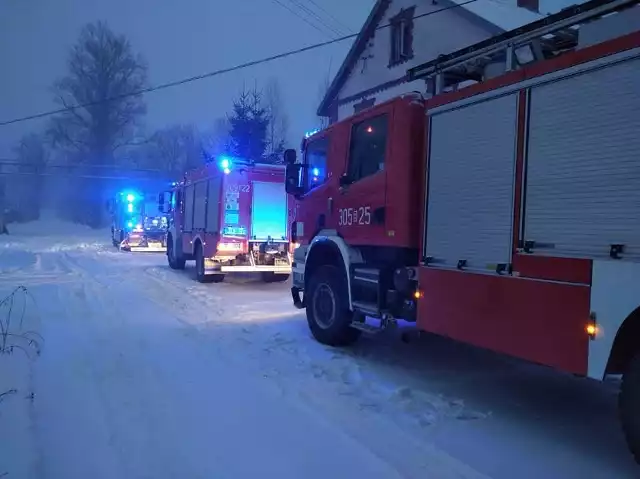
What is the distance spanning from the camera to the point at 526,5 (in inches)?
683

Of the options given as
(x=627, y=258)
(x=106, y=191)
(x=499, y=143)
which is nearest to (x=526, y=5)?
(x=499, y=143)

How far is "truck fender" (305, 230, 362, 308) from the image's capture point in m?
6.40

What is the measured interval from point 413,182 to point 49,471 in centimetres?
402

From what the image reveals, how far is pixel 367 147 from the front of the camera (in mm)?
6281

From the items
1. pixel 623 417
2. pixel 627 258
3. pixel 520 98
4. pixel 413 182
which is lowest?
pixel 623 417

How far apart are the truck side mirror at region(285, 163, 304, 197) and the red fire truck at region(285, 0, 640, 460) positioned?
133 cm

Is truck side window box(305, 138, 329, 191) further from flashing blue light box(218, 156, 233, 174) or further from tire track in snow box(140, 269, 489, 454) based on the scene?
flashing blue light box(218, 156, 233, 174)

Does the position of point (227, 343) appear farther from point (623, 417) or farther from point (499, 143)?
point (623, 417)

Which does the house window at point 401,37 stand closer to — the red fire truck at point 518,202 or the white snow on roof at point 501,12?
the white snow on roof at point 501,12

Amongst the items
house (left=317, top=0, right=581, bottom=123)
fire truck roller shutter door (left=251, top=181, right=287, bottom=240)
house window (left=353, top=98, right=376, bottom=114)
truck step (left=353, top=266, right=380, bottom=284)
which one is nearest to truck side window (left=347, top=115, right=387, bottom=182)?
truck step (left=353, top=266, right=380, bottom=284)

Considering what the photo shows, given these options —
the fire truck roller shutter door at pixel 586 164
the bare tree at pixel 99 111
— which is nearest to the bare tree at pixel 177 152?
the bare tree at pixel 99 111

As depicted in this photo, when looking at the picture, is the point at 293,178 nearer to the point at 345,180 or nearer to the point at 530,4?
the point at 345,180

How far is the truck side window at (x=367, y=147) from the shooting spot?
5.97 m

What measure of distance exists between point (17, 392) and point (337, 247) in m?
3.74
